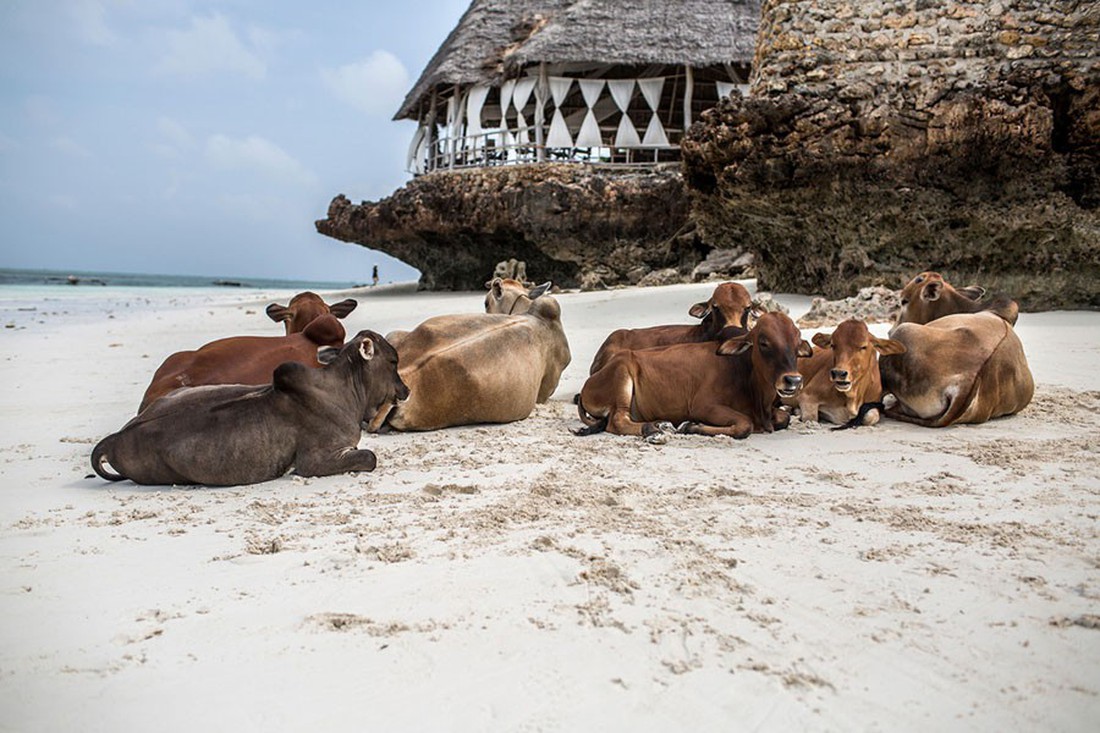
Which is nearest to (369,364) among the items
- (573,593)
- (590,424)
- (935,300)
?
(590,424)

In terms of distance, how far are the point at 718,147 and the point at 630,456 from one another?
8.42 meters

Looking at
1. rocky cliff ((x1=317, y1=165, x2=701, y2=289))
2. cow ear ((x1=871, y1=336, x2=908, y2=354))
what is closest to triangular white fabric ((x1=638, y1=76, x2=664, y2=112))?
rocky cliff ((x1=317, y1=165, x2=701, y2=289))

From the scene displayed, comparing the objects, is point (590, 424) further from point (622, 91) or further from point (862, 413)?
point (622, 91)

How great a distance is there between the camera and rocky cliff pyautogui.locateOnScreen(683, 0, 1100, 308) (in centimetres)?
1115

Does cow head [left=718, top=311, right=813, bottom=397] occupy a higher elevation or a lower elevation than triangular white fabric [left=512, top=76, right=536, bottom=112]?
lower

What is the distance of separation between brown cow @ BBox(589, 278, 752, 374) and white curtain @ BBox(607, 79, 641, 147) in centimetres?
2140

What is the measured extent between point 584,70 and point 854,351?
2658 cm

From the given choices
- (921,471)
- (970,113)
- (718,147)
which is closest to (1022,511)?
(921,471)

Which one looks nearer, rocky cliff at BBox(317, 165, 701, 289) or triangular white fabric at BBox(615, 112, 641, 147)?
rocky cliff at BBox(317, 165, 701, 289)

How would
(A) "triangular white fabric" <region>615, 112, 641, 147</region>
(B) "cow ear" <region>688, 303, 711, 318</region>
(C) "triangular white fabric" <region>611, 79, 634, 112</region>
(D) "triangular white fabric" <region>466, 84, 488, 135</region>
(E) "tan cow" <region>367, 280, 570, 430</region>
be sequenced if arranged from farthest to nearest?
(D) "triangular white fabric" <region>466, 84, 488, 135</region> → (C) "triangular white fabric" <region>611, 79, 634, 112</region> → (A) "triangular white fabric" <region>615, 112, 641, 147</region> → (B) "cow ear" <region>688, 303, 711, 318</region> → (E) "tan cow" <region>367, 280, 570, 430</region>

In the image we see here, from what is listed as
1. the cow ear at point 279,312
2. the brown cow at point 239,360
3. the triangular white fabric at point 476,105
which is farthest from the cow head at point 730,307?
the triangular white fabric at point 476,105

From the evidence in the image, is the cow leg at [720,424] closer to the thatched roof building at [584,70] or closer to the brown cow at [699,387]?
the brown cow at [699,387]

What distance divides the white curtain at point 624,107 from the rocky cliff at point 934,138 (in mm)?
15502

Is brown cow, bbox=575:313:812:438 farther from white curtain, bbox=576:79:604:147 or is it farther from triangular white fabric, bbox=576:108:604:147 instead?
white curtain, bbox=576:79:604:147
